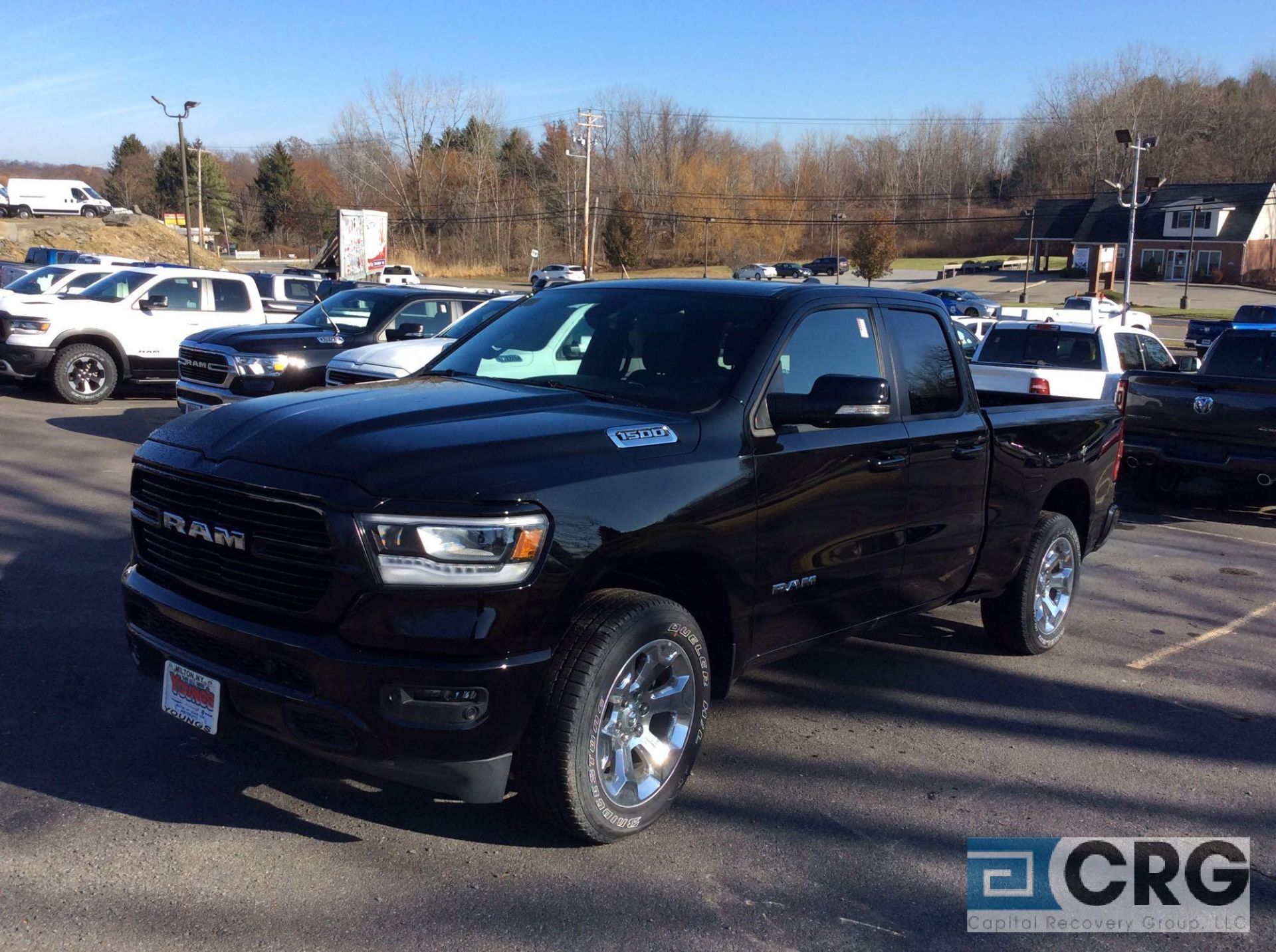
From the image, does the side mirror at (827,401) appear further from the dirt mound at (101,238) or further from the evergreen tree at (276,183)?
the evergreen tree at (276,183)

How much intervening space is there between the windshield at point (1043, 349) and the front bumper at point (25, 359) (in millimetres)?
12196

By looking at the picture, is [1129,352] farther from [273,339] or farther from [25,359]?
[25,359]

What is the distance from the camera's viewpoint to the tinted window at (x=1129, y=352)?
13992 millimetres

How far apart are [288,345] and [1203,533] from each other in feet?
30.7

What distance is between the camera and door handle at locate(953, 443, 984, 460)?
17.6ft

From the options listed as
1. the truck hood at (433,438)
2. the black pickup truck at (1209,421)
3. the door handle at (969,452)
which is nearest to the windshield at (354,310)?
the black pickup truck at (1209,421)

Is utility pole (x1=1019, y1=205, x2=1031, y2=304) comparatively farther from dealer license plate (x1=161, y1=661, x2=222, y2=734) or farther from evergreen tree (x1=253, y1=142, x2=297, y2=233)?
evergreen tree (x1=253, y1=142, x2=297, y2=233)

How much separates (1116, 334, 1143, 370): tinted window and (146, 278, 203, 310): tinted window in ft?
41.0

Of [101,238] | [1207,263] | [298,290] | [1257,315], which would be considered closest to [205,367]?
[298,290]

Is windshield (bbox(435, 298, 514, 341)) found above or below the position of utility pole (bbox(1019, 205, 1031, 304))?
below

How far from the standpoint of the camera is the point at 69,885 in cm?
348

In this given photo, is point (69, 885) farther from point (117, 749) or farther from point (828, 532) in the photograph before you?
point (828, 532)

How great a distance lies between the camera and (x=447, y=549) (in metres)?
3.38

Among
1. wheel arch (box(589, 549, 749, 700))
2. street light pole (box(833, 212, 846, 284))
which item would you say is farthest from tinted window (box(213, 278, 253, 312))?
street light pole (box(833, 212, 846, 284))
